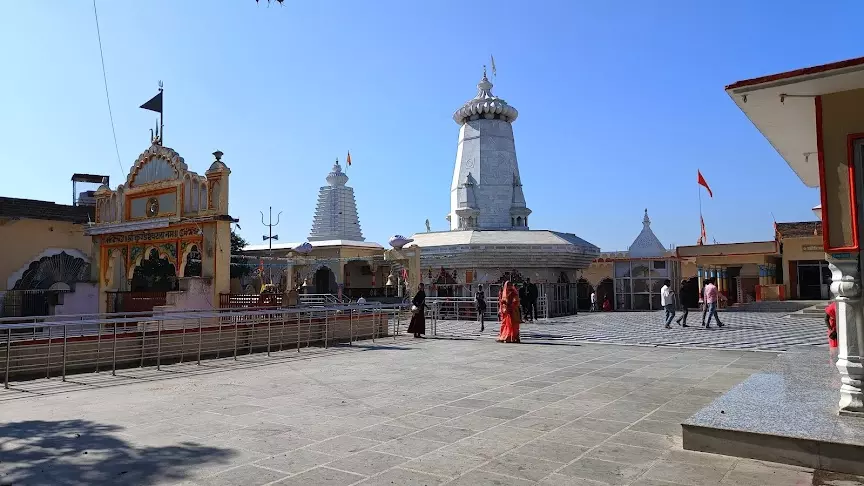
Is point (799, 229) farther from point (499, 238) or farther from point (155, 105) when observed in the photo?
point (155, 105)

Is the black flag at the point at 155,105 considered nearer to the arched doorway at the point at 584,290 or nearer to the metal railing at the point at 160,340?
the metal railing at the point at 160,340

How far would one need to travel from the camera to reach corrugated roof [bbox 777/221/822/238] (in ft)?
91.8

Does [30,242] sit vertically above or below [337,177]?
below

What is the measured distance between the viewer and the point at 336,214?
40.0 metres

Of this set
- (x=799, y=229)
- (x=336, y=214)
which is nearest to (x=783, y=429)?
(x=799, y=229)

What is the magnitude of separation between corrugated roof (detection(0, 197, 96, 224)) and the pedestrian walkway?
14.6 metres

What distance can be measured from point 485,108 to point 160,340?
23.2 meters

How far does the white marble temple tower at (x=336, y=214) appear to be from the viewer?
1566 inches

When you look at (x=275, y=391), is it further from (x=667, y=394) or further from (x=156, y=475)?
(x=667, y=394)

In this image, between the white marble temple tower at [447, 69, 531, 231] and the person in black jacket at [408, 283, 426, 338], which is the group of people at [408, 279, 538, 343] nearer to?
the person in black jacket at [408, 283, 426, 338]

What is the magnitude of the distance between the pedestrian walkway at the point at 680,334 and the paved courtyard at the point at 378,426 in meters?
3.27

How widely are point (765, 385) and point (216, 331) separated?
8.80 meters

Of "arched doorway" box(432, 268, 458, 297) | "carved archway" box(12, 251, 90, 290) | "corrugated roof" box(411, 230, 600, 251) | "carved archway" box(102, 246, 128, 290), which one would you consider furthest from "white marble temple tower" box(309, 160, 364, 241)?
"carved archway" box(102, 246, 128, 290)

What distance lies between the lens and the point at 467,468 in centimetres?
416
